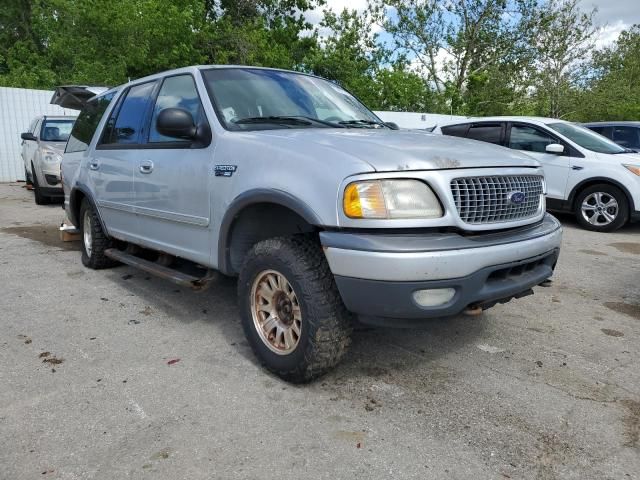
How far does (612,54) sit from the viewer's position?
94.0 feet

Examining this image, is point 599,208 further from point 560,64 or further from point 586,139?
point 560,64

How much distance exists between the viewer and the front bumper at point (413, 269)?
2.44m

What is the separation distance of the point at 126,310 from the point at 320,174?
2393 mm

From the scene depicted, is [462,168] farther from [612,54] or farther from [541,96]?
[612,54]

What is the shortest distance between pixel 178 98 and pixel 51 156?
7206 millimetres

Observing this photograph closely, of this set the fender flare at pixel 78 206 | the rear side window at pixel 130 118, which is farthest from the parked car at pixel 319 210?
the fender flare at pixel 78 206

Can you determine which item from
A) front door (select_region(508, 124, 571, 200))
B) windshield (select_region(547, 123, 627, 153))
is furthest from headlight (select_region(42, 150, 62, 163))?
windshield (select_region(547, 123, 627, 153))

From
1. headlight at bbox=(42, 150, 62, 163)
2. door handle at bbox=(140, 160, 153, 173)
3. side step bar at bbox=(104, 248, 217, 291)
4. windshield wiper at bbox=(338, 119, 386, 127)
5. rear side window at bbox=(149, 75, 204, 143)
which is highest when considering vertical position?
rear side window at bbox=(149, 75, 204, 143)

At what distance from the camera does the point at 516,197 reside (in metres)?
2.91

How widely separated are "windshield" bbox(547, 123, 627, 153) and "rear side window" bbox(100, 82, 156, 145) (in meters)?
6.51

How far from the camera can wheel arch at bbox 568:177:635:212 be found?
24.9 feet

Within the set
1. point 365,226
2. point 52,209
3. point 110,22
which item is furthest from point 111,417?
point 110,22

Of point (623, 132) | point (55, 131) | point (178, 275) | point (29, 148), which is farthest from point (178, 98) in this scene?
point (623, 132)

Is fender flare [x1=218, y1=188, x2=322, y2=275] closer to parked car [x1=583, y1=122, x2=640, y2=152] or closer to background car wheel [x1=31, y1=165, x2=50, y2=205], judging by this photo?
background car wheel [x1=31, y1=165, x2=50, y2=205]
